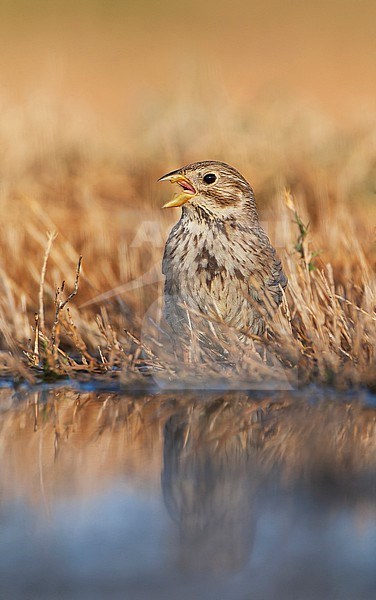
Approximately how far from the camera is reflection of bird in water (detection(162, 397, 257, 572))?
3.21m

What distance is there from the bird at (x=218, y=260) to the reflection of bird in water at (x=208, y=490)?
748 mm

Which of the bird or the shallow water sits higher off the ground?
the bird

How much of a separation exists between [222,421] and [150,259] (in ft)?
10.5

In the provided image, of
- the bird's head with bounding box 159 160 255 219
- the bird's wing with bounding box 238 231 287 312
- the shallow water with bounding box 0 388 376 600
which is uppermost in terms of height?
the bird's head with bounding box 159 160 255 219

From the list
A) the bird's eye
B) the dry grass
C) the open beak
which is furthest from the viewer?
the bird's eye

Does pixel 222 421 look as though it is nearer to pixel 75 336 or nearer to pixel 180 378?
pixel 180 378

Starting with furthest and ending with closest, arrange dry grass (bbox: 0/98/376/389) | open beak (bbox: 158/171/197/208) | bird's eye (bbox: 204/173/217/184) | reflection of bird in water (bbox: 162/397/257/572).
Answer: bird's eye (bbox: 204/173/217/184) < open beak (bbox: 158/171/197/208) < dry grass (bbox: 0/98/376/389) < reflection of bird in water (bbox: 162/397/257/572)

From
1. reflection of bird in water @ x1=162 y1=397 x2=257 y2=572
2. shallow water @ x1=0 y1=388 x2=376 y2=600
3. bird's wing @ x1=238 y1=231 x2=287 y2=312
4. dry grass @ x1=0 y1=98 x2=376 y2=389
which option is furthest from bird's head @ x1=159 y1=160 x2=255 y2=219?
reflection of bird in water @ x1=162 y1=397 x2=257 y2=572

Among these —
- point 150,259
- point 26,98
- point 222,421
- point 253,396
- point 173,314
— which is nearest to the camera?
point 222,421

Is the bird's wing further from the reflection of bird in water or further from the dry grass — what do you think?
the reflection of bird in water

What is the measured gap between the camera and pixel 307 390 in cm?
527

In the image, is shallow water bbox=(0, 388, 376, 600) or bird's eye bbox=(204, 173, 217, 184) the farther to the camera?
bird's eye bbox=(204, 173, 217, 184)

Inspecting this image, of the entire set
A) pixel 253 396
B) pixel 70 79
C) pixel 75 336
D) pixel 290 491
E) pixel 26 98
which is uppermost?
pixel 70 79

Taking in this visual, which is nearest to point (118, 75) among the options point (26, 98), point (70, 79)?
point (70, 79)
